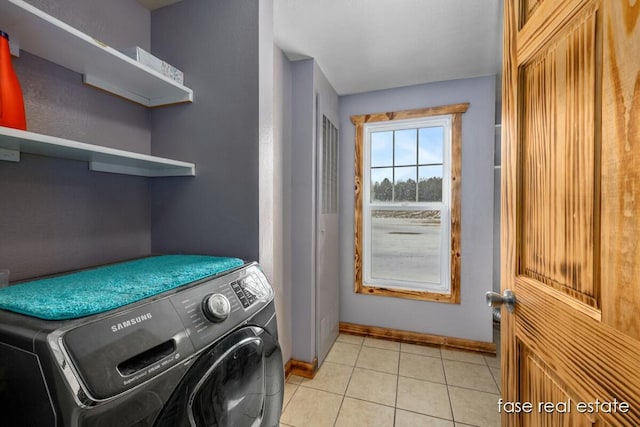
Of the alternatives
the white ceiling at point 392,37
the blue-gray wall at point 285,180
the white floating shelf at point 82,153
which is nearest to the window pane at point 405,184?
the white ceiling at point 392,37

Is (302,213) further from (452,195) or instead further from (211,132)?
(452,195)

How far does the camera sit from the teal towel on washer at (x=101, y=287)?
0.52 m

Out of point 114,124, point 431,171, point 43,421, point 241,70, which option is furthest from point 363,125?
point 43,421

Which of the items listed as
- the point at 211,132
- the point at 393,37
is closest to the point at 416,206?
the point at 393,37

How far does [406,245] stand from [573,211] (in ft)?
6.89

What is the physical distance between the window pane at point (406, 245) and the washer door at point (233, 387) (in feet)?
6.40

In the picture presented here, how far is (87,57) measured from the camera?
0.92 meters

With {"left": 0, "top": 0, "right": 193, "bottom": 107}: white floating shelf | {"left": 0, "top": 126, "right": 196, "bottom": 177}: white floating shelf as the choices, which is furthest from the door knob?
{"left": 0, "top": 0, "right": 193, "bottom": 107}: white floating shelf

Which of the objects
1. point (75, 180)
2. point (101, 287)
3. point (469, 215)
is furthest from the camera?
point (469, 215)

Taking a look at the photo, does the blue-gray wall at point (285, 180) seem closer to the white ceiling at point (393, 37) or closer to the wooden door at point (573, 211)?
the white ceiling at point (393, 37)

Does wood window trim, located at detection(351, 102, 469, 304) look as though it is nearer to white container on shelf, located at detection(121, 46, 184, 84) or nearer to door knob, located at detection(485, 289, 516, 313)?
door knob, located at detection(485, 289, 516, 313)

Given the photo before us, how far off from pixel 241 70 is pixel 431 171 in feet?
6.52

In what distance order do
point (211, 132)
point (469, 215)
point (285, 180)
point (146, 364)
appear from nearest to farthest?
point (146, 364)
point (211, 132)
point (285, 180)
point (469, 215)

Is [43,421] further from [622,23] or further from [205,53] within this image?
[205,53]
